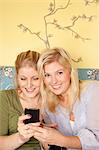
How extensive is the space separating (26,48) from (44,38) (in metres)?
0.10

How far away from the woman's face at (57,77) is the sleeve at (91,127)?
13cm

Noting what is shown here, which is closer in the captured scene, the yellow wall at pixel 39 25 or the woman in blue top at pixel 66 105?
the woman in blue top at pixel 66 105

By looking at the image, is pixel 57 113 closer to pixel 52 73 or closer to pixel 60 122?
pixel 60 122

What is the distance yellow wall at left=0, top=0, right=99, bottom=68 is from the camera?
Answer: 1370mm

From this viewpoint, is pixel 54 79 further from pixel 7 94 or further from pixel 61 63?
pixel 7 94

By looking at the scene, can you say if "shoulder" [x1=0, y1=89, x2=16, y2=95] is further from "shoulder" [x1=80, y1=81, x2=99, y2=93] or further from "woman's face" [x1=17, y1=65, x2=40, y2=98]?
"shoulder" [x1=80, y1=81, x2=99, y2=93]

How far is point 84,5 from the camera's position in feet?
4.50

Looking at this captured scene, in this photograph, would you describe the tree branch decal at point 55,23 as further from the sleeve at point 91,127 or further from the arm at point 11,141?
the arm at point 11,141

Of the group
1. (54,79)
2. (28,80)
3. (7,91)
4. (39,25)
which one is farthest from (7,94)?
(39,25)

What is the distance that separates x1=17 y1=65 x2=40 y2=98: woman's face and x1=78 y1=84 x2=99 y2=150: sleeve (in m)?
0.25

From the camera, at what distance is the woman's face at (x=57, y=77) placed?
1230mm

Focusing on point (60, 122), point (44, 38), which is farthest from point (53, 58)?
point (60, 122)

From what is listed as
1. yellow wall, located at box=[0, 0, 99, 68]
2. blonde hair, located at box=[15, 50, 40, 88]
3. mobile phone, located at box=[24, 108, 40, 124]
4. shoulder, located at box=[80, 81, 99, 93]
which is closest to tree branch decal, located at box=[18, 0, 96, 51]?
yellow wall, located at box=[0, 0, 99, 68]

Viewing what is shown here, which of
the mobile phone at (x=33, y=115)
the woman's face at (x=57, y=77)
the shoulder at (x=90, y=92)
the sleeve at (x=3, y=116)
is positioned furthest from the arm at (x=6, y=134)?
the shoulder at (x=90, y=92)
